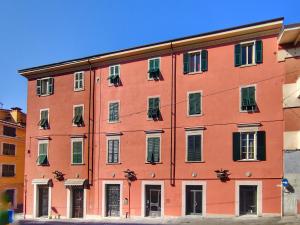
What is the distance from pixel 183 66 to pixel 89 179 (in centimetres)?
1339

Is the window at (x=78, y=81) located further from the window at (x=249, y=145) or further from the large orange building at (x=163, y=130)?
the window at (x=249, y=145)

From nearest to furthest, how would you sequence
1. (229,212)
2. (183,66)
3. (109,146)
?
1. (229,212)
2. (183,66)
3. (109,146)

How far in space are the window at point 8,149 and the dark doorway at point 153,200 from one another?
31159 millimetres

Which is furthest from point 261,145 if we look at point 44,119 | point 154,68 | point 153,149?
point 44,119

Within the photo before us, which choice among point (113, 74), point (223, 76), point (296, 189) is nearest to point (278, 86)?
point (223, 76)

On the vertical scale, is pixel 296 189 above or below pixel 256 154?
below

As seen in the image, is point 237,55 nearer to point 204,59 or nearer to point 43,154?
point 204,59

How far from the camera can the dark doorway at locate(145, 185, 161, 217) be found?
3991cm

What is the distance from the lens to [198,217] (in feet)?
122

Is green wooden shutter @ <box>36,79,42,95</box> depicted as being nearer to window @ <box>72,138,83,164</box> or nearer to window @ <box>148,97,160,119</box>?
window @ <box>72,138,83,164</box>

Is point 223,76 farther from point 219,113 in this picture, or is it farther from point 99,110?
point 99,110

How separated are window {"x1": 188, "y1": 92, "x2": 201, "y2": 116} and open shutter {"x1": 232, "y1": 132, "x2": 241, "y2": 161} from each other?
12.2ft

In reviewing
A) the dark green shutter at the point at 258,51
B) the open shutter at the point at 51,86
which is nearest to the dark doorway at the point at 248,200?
the dark green shutter at the point at 258,51

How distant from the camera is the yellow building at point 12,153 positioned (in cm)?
6473
